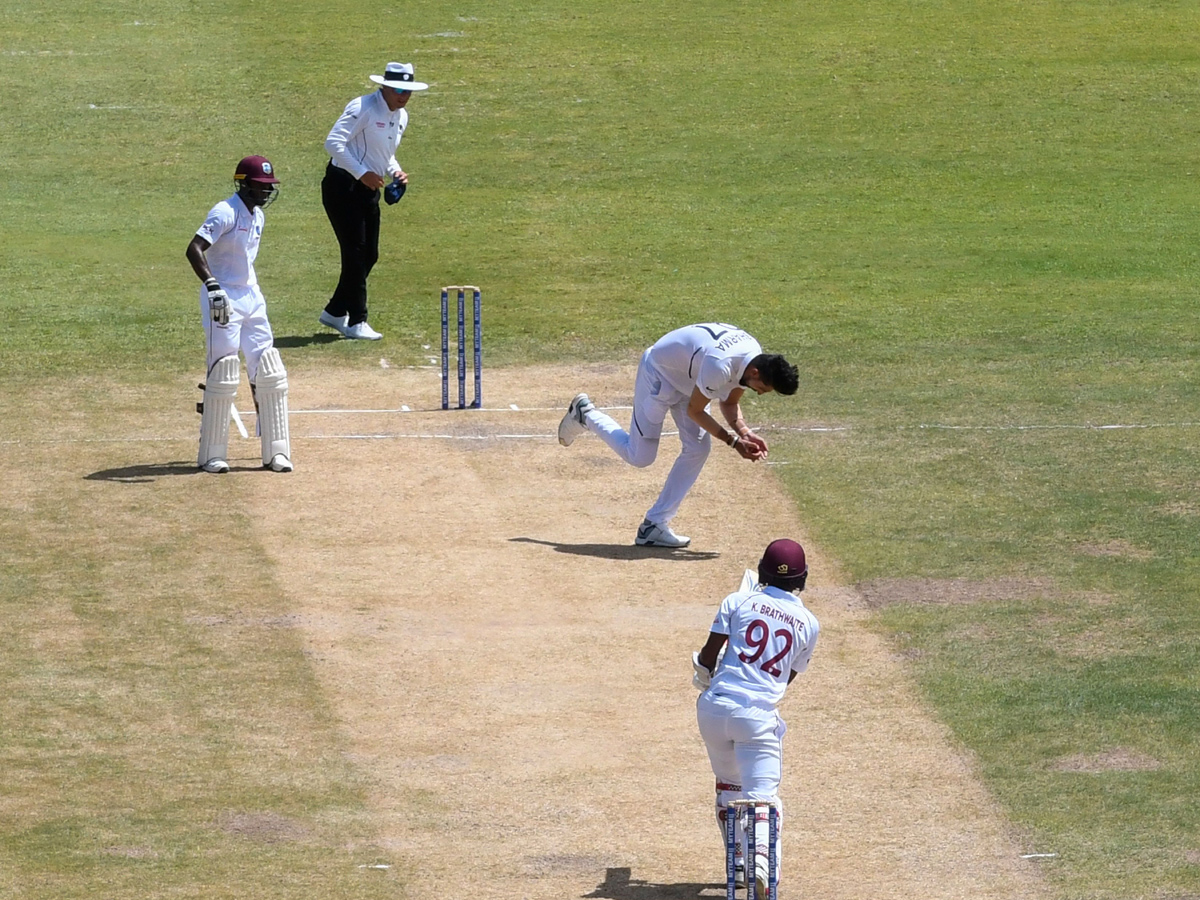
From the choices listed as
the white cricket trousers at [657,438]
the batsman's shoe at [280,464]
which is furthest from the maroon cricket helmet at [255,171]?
the white cricket trousers at [657,438]

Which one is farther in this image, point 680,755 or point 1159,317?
point 1159,317

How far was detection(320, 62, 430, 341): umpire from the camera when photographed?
1845 cm

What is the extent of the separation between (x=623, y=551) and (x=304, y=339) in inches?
265

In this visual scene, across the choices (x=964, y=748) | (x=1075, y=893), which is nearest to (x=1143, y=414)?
(x=964, y=748)

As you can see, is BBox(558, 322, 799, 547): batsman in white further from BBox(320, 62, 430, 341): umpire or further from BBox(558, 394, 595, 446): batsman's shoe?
BBox(320, 62, 430, 341): umpire

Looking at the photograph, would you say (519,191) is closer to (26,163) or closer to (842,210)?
(842,210)

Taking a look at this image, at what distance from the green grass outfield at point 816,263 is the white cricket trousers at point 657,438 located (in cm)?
109

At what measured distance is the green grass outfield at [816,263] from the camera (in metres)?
10.5

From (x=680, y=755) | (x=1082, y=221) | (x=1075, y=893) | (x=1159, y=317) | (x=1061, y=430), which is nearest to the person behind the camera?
(x=1075, y=893)

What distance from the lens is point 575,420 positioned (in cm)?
1395

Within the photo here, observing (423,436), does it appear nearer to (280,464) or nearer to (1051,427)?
(280,464)

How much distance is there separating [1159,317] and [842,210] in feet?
16.7

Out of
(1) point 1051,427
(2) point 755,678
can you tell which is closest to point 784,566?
(2) point 755,678

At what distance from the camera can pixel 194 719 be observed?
1035 cm
